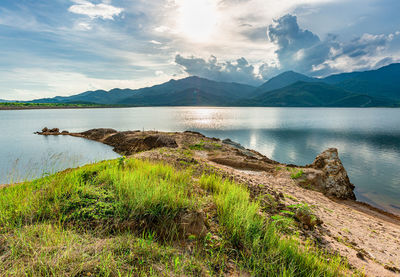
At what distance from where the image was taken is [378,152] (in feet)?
97.2

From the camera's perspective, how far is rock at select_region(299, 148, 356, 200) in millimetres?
13823

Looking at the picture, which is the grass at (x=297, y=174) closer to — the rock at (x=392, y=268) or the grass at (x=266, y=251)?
the rock at (x=392, y=268)

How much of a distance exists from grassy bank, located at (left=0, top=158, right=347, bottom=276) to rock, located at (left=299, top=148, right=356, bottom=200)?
1127cm

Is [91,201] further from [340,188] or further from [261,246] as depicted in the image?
[340,188]

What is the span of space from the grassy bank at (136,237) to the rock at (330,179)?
11.3 meters

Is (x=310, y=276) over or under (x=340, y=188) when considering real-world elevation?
over

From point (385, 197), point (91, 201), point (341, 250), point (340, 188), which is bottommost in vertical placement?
point (385, 197)

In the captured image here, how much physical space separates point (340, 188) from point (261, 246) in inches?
547

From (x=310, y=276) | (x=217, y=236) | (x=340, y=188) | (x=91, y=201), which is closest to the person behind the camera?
(x=310, y=276)

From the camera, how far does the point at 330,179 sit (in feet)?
47.3

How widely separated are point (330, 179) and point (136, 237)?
617 inches

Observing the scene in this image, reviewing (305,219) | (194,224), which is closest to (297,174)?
(305,219)

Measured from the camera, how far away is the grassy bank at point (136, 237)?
3.16 meters

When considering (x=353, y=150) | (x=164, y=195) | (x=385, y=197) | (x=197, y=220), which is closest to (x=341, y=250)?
(x=197, y=220)
